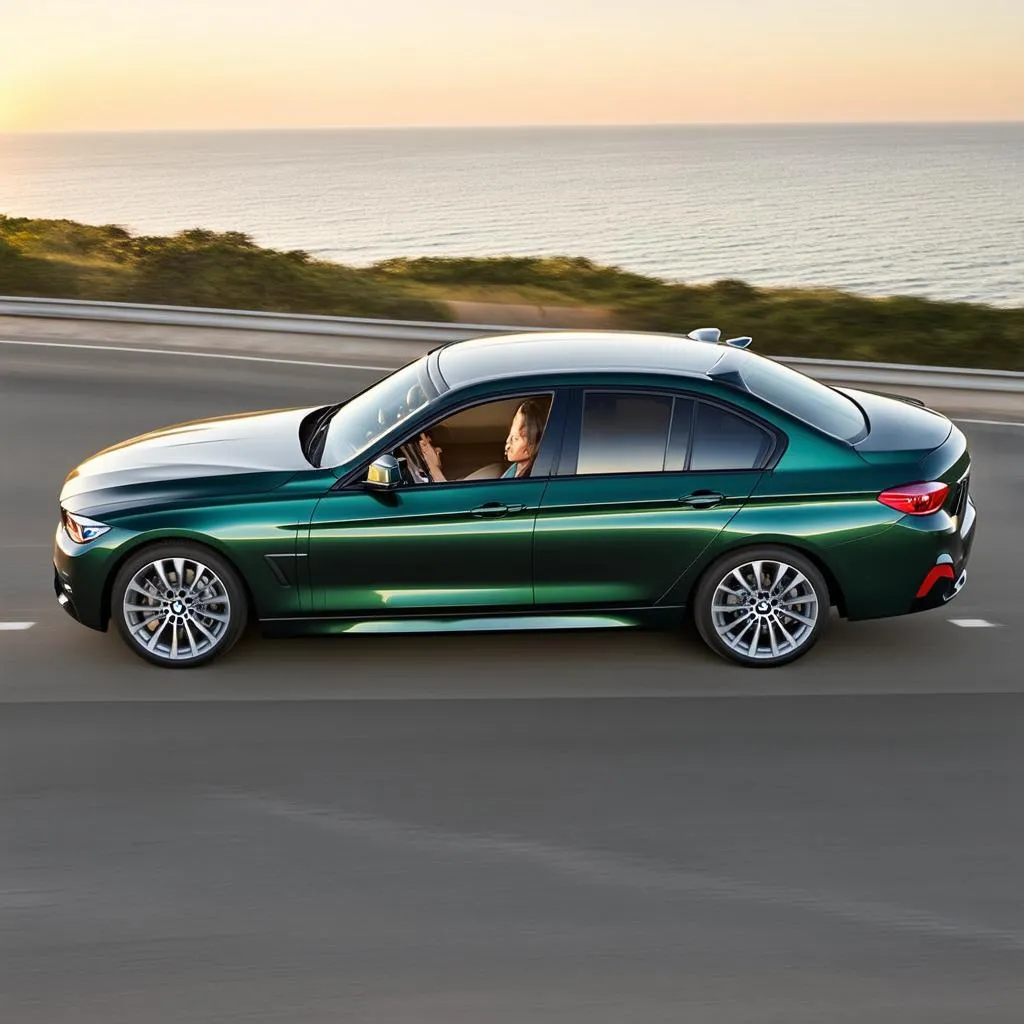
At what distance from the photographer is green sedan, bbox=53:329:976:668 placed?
749 cm

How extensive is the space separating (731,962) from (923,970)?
607 mm

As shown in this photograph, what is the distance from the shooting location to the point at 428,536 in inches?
295

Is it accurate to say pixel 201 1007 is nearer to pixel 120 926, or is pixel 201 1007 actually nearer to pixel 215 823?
pixel 120 926

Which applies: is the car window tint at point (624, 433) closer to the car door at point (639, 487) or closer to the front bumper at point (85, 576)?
the car door at point (639, 487)

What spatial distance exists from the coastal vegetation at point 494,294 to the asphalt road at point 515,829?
14.1 m

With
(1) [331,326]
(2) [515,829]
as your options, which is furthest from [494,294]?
(2) [515,829]

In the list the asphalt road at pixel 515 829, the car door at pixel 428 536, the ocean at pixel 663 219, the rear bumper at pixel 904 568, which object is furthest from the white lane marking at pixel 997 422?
the ocean at pixel 663 219

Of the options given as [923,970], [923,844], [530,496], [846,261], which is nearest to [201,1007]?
[923,970]

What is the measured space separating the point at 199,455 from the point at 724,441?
2663mm

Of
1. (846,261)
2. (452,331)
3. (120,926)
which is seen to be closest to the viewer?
(120,926)

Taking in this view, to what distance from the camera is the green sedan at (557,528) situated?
7488mm

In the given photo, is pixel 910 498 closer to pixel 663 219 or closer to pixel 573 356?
pixel 573 356

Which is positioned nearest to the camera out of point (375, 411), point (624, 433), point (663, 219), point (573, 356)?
point (624, 433)

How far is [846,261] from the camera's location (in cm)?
7681
